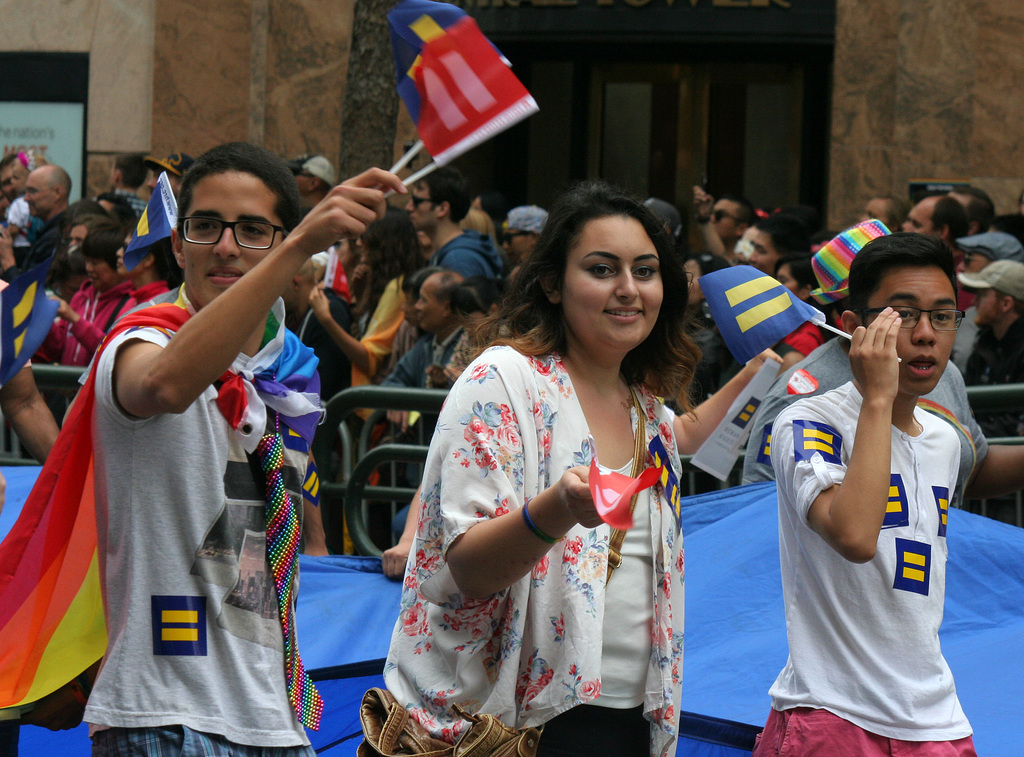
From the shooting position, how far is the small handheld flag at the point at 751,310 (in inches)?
123

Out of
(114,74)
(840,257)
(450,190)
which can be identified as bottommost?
(840,257)

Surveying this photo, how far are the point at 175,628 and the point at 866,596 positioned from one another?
5.02 ft

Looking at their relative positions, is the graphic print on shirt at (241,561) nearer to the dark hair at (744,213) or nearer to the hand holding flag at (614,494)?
the hand holding flag at (614,494)

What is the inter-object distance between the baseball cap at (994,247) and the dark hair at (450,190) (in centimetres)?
314

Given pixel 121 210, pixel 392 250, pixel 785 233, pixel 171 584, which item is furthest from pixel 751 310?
pixel 121 210

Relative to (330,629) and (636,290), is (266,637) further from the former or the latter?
(330,629)

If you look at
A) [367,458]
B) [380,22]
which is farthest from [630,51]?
[367,458]

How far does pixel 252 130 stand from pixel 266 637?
12.4m

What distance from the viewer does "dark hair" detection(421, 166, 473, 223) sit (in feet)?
26.2

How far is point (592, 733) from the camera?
254 cm

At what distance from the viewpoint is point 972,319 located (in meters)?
6.86

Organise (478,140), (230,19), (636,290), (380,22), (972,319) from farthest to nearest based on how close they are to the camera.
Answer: (230,19) < (380,22) < (972,319) < (636,290) < (478,140)

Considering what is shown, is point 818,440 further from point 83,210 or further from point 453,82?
point 83,210

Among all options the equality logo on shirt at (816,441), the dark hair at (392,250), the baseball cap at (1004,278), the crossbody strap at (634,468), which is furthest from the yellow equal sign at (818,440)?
the dark hair at (392,250)
